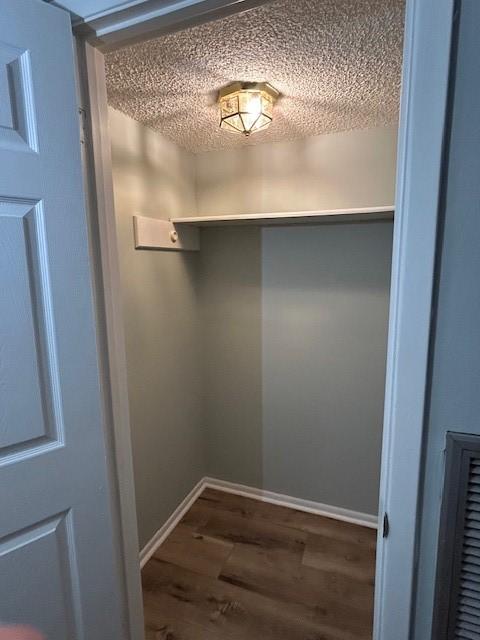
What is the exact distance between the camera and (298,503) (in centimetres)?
240

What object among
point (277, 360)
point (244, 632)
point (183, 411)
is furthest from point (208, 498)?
point (277, 360)

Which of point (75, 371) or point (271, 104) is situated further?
point (271, 104)

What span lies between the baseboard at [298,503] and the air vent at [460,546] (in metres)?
1.65

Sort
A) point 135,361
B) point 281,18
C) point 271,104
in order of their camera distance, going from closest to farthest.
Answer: point 281,18, point 271,104, point 135,361

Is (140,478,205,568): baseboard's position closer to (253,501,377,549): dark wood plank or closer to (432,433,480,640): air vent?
(253,501,377,549): dark wood plank

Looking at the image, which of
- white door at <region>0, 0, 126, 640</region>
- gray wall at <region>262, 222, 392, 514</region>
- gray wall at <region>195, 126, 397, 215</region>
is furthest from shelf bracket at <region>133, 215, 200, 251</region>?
white door at <region>0, 0, 126, 640</region>

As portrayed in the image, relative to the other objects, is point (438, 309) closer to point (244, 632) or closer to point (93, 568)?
point (93, 568)

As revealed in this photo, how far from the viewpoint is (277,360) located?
230cm

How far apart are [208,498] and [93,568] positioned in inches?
61.6

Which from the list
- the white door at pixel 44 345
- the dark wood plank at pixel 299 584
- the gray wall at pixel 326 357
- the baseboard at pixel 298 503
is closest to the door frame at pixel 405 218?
the white door at pixel 44 345

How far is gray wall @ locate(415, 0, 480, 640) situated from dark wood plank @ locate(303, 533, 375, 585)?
1420mm

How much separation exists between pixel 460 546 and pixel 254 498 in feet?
6.65

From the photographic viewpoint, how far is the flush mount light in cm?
143

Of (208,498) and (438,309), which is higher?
(438,309)
